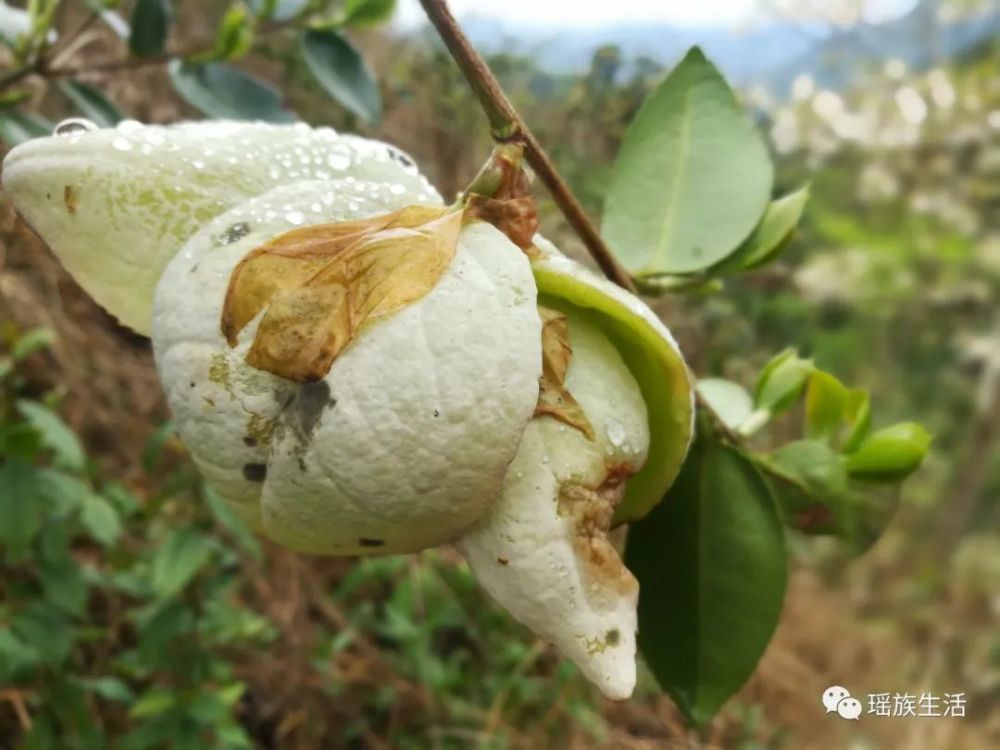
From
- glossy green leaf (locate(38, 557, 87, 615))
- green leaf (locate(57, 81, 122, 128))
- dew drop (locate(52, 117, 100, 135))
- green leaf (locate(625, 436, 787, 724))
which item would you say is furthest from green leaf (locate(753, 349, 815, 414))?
glossy green leaf (locate(38, 557, 87, 615))

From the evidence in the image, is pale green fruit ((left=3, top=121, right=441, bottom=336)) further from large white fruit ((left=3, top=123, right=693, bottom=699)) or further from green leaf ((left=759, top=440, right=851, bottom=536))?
green leaf ((left=759, top=440, right=851, bottom=536))

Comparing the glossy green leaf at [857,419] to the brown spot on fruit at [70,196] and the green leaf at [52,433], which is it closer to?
the brown spot on fruit at [70,196]

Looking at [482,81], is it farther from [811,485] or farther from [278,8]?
[278,8]

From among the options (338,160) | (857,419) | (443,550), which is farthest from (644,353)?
(443,550)

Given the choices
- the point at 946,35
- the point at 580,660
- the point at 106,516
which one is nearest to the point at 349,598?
the point at 106,516

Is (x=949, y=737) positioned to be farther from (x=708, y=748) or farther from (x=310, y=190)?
(x=310, y=190)

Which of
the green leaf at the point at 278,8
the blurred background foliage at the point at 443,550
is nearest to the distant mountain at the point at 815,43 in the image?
the blurred background foliage at the point at 443,550
